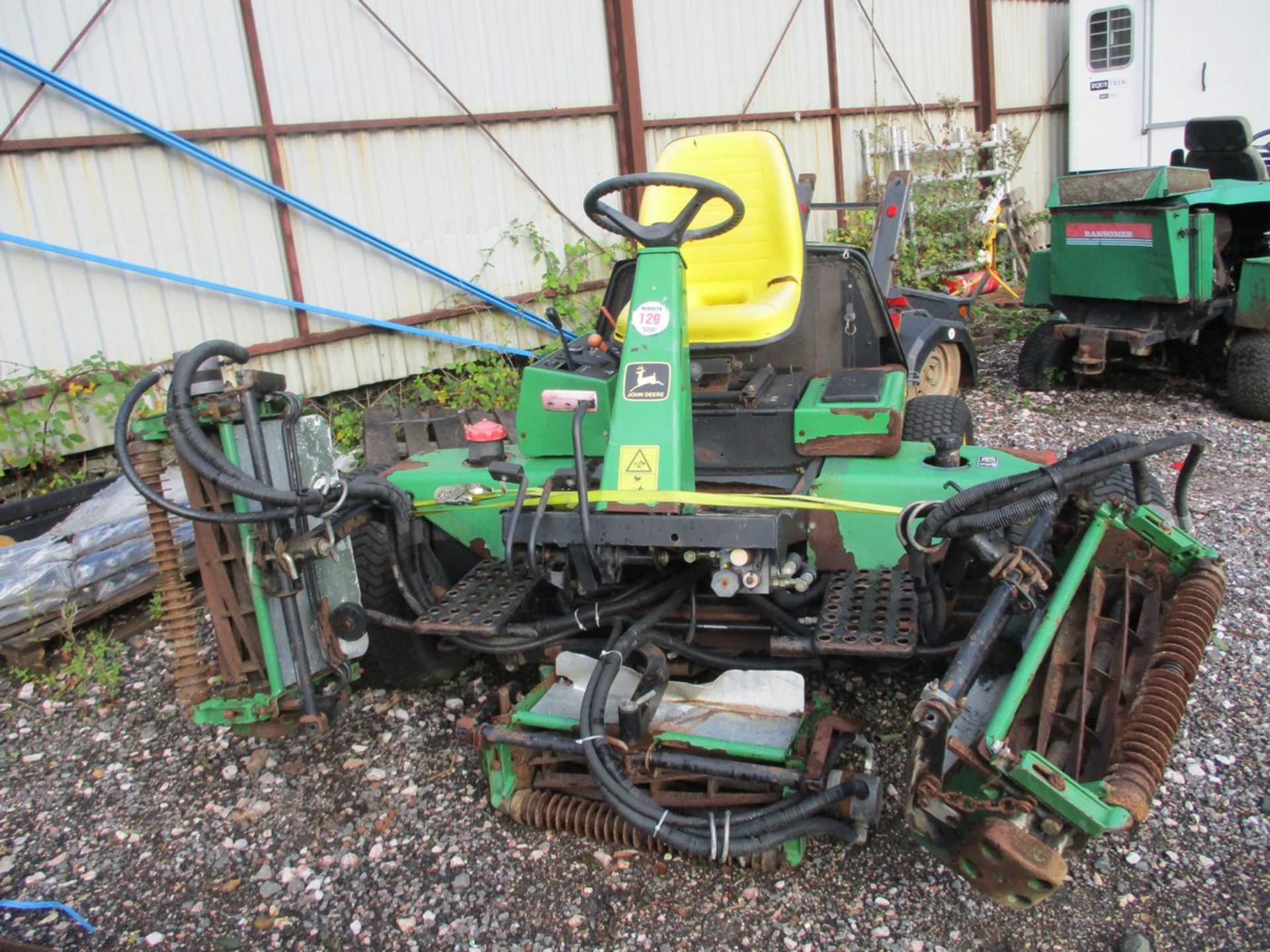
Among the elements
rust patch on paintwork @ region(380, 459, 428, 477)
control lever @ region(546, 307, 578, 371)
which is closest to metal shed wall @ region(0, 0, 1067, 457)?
rust patch on paintwork @ region(380, 459, 428, 477)

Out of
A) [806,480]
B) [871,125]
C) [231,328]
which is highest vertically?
[871,125]

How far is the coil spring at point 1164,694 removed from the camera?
216cm

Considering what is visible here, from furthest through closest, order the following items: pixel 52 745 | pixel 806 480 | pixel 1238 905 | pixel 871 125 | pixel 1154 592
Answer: pixel 871 125
pixel 52 745
pixel 806 480
pixel 1154 592
pixel 1238 905

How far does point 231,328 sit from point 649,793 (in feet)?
13.6

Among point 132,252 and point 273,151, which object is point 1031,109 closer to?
point 273,151

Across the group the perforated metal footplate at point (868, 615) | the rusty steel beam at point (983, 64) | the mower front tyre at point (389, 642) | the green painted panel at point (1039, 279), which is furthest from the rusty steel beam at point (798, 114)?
the perforated metal footplate at point (868, 615)

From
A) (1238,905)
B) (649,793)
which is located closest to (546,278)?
(649,793)

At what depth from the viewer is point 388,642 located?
11.8 feet

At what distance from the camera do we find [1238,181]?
6.91 meters

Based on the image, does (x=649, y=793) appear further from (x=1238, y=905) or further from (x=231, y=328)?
(x=231, y=328)

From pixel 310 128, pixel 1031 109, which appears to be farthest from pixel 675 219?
pixel 1031 109

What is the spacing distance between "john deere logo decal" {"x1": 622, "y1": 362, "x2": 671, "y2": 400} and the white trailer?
8.82 m

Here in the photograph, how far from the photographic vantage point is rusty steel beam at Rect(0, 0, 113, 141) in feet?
16.7

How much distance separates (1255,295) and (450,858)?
568cm
